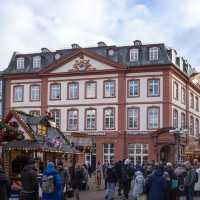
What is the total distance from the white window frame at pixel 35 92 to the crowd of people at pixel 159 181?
33.5 m

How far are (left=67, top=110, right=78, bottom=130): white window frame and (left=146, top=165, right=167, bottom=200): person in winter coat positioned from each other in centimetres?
4288

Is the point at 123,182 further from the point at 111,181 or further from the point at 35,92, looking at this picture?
the point at 35,92

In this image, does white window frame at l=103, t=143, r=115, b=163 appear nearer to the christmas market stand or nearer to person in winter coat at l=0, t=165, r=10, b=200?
the christmas market stand

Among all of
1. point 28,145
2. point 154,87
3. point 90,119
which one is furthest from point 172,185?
point 90,119

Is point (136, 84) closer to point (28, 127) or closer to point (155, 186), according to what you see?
point (28, 127)

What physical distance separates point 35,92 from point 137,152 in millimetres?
13002

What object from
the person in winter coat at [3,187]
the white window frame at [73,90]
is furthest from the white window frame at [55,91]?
the person in winter coat at [3,187]

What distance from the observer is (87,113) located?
55812mm

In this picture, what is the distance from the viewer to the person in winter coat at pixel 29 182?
13.2 m

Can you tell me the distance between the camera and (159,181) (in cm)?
1334

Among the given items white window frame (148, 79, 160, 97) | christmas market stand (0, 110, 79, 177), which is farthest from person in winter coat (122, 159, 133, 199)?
white window frame (148, 79, 160, 97)

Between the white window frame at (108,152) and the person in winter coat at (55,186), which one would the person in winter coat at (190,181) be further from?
the white window frame at (108,152)

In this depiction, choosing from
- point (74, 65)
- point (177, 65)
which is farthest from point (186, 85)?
point (74, 65)

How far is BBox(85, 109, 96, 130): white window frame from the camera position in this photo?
55.4 m
